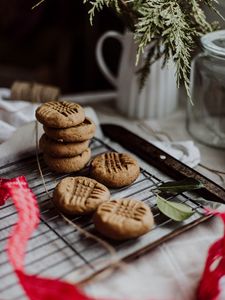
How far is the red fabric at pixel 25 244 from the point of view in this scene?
70cm

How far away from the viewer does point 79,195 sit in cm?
88

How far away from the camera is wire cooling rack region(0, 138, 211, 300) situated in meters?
0.76

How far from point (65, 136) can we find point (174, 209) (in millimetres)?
232

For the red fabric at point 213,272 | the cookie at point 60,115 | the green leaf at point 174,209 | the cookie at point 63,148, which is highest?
the cookie at point 60,115

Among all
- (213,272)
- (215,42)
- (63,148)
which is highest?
(215,42)

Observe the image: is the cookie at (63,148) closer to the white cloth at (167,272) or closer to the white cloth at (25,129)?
the white cloth at (25,129)

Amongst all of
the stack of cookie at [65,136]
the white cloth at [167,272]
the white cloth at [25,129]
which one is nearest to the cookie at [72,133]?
the stack of cookie at [65,136]

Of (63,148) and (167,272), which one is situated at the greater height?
(63,148)

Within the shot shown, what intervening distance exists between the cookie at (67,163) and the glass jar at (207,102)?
320mm

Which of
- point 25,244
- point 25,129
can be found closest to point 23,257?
point 25,244

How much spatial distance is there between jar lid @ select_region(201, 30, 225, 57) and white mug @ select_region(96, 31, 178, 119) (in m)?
0.16

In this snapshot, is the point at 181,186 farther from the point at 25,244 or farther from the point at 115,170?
the point at 25,244

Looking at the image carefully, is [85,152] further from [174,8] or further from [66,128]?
[174,8]

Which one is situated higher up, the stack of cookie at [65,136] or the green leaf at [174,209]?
the stack of cookie at [65,136]
